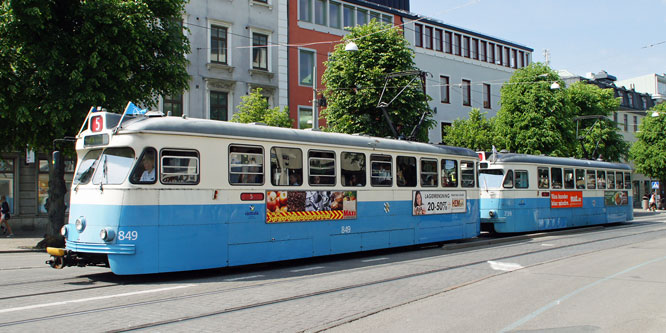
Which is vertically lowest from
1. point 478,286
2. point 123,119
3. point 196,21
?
point 478,286

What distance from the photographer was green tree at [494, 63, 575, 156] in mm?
33406

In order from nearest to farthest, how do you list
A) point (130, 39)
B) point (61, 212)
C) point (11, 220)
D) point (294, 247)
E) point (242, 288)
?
point (242, 288) → point (294, 247) → point (130, 39) → point (61, 212) → point (11, 220)

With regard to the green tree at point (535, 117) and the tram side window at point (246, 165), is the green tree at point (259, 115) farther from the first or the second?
the green tree at point (535, 117)

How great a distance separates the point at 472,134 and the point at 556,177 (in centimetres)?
1001

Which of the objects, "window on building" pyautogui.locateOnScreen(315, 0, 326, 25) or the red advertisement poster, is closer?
the red advertisement poster

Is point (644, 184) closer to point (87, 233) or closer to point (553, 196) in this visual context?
point (553, 196)

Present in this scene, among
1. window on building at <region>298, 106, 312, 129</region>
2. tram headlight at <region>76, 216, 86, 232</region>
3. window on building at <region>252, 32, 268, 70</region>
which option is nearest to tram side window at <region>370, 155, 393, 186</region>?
tram headlight at <region>76, 216, 86, 232</region>

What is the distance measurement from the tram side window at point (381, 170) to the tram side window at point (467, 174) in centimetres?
348

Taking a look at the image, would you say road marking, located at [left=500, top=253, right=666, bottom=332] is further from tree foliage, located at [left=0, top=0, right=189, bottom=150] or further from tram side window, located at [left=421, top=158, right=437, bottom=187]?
→ tree foliage, located at [left=0, top=0, right=189, bottom=150]

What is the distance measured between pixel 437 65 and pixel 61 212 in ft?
91.4

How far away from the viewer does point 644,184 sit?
6216 cm

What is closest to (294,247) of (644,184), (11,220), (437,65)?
(11,220)

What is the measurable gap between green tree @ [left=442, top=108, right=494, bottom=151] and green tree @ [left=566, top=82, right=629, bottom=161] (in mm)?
9847

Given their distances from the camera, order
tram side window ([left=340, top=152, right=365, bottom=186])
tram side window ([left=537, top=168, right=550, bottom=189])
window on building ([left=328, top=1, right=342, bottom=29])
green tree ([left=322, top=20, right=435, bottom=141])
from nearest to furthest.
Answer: tram side window ([left=340, top=152, right=365, bottom=186])
tram side window ([left=537, top=168, right=550, bottom=189])
green tree ([left=322, top=20, right=435, bottom=141])
window on building ([left=328, top=1, right=342, bottom=29])
